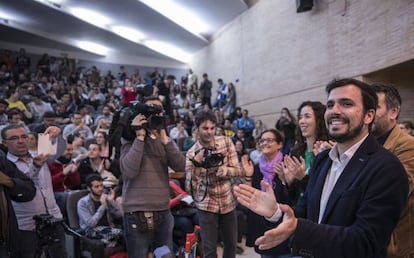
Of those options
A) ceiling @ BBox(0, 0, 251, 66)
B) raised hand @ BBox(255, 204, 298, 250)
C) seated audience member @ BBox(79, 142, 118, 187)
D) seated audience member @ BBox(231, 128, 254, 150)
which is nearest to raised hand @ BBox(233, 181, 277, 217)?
raised hand @ BBox(255, 204, 298, 250)

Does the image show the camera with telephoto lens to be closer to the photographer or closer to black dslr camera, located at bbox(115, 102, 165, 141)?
the photographer

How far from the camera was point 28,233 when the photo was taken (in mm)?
2596

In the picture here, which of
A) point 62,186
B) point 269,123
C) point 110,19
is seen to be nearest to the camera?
point 62,186

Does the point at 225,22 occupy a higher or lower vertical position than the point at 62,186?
higher

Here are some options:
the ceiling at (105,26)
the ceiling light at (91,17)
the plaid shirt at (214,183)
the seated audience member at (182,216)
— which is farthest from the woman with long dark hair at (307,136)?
the ceiling light at (91,17)

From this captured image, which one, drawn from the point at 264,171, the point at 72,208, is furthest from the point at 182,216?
the point at 264,171

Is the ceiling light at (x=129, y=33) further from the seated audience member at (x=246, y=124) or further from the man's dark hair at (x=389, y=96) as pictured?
the man's dark hair at (x=389, y=96)

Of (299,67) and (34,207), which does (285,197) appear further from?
(299,67)

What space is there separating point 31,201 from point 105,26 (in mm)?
12232

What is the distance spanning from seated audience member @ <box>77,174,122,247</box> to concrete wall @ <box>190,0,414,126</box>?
429 cm

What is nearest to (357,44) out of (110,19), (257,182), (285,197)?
(257,182)

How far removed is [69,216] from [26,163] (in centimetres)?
111

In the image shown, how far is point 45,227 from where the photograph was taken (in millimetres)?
2502

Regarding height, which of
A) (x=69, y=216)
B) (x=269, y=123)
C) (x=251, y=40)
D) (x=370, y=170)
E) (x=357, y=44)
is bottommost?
(x=69, y=216)
